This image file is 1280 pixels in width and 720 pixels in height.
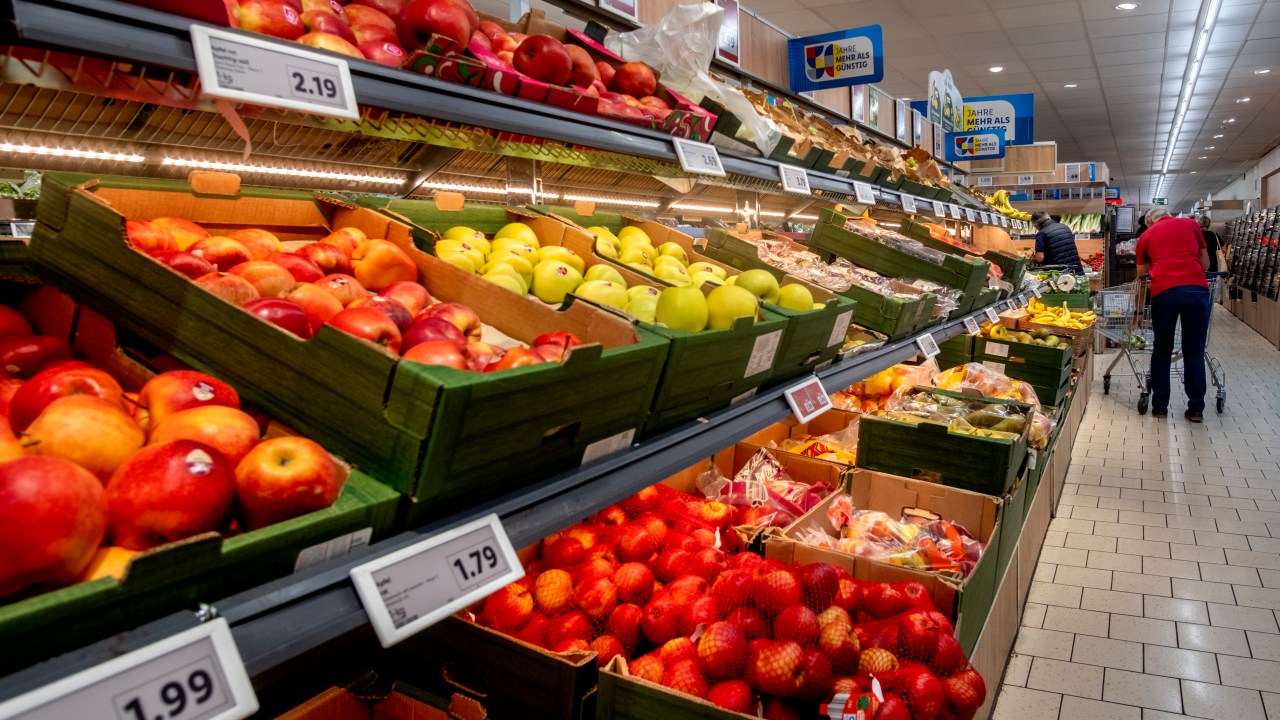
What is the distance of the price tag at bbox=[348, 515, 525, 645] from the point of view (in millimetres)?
797

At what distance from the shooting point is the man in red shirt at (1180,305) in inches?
258

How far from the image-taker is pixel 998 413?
9.81 ft

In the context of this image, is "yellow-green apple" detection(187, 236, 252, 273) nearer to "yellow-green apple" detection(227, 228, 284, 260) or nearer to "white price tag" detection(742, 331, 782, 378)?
"yellow-green apple" detection(227, 228, 284, 260)

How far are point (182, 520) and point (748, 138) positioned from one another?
2004 mm

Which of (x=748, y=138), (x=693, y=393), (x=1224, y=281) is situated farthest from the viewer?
(x=1224, y=281)

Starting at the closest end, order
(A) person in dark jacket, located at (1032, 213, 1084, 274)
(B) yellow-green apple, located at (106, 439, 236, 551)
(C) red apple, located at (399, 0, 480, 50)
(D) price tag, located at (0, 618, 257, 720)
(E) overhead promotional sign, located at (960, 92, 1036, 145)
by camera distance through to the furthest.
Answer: (D) price tag, located at (0, 618, 257, 720), (B) yellow-green apple, located at (106, 439, 236, 551), (C) red apple, located at (399, 0, 480, 50), (E) overhead promotional sign, located at (960, 92, 1036, 145), (A) person in dark jacket, located at (1032, 213, 1084, 274)

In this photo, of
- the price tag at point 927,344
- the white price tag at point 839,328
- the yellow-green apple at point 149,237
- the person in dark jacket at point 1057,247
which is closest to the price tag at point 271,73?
the yellow-green apple at point 149,237

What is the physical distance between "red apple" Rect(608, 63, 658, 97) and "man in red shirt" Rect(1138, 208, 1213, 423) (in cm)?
638

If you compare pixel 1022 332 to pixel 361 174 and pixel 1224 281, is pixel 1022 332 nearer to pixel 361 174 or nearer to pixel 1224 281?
pixel 361 174

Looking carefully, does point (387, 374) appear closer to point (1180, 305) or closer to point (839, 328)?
point (839, 328)

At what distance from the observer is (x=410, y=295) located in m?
1.37

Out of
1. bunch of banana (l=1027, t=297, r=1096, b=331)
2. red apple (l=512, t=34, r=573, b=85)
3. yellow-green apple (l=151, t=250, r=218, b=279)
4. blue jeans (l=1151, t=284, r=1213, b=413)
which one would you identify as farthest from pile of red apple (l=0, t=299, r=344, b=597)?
blue jeans (l=1151, t=284, r=1213, b=413)

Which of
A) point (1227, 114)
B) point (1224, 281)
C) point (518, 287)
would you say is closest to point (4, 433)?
point (518, 287)

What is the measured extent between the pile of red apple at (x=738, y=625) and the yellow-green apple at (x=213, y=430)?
2.72ft
